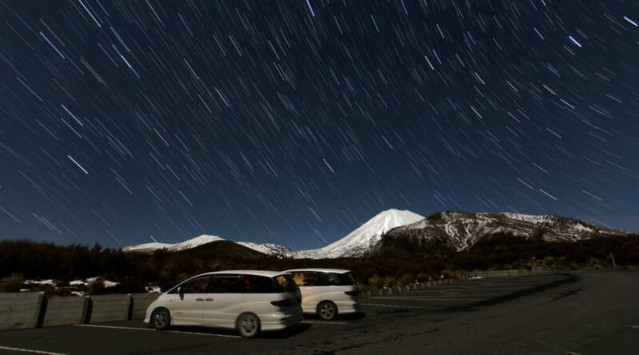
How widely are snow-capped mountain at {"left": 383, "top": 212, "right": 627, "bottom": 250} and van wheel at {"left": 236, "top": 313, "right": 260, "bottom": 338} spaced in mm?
154846

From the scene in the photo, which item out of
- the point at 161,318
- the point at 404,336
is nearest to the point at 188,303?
the point at 161,318

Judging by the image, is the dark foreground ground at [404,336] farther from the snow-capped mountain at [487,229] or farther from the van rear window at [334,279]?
the snow-capped mountain at [487,229]

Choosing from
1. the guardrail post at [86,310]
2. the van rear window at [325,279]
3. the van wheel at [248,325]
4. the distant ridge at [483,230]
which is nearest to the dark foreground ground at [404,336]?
the van wheel at [248,325]

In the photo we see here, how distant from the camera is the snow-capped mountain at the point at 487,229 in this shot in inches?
6117

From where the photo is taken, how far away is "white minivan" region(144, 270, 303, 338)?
30.7ft

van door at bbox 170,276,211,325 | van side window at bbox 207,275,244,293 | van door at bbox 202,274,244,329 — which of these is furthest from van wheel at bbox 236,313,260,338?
van door at bbox 170,276,211,325

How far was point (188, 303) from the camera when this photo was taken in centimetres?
1023

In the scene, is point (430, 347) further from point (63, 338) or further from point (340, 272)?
point (63, 338)

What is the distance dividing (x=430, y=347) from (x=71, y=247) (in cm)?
2304

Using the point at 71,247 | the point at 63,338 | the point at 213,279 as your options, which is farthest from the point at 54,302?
the point at 71,247

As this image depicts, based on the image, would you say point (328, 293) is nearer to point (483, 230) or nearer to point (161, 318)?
point (161, 318)

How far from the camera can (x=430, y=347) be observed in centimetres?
778

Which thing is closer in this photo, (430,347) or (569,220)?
(430,347)

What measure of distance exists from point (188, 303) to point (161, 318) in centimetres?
96
